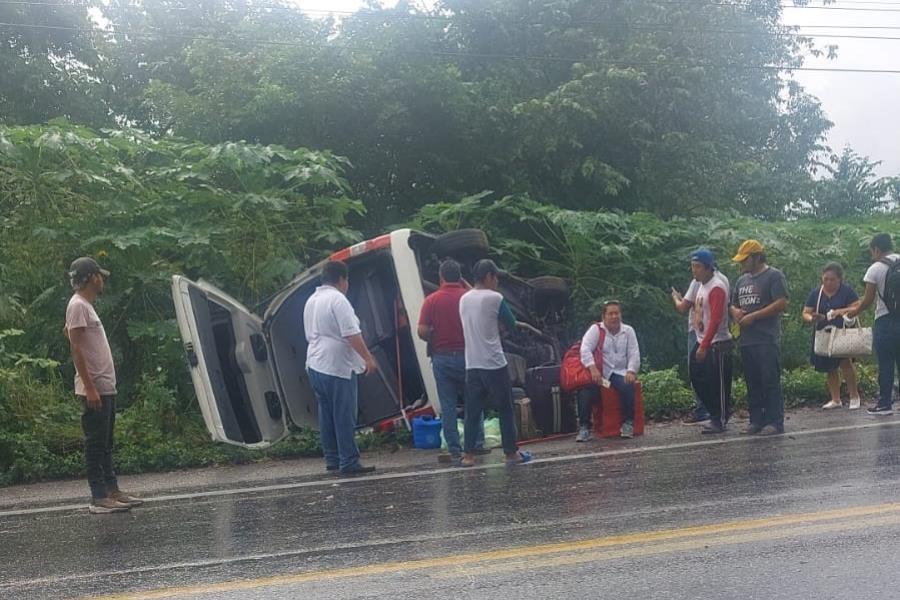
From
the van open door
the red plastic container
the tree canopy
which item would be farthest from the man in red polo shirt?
the tree canopy

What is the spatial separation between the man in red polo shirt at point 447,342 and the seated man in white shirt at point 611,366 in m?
1.30

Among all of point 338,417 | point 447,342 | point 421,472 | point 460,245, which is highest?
point 460,245

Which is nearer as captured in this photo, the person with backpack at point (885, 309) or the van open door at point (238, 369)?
the van open door at point (238, 369)

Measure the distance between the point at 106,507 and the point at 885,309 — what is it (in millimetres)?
7368

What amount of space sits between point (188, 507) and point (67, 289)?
485 centimetres

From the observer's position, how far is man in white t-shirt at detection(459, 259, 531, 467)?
311 inches

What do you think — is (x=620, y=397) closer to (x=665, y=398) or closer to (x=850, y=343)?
(x=665, y=398)

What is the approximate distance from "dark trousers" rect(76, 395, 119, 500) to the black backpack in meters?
7.13

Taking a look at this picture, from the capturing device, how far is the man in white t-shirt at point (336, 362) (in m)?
7.77

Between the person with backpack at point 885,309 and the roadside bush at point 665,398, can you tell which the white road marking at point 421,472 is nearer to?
the person with backpack at point 885,309

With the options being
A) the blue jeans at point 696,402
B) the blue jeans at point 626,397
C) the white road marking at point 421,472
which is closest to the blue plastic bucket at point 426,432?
the white road marking at point 421,472

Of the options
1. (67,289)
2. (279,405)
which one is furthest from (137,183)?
(279,405)

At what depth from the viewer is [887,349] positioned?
9.55m

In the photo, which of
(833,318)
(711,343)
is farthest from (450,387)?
(833,318)
